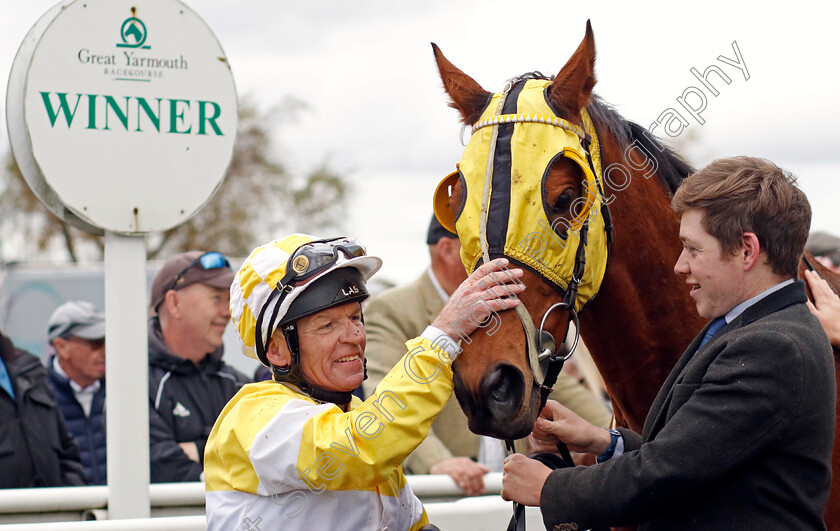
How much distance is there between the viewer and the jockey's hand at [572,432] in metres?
2.47

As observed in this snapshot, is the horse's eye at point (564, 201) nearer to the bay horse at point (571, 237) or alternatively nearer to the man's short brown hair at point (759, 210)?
the bay horse at point (571, 237)

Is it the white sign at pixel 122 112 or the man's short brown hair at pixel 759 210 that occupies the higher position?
the white sign at pixel 122 112

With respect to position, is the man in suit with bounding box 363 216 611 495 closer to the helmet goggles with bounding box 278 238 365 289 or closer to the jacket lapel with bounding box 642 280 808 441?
the helmet goggles with bounding box 278 238 365 289

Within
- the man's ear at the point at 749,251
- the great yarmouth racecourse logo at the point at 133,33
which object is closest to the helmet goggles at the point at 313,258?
the man's ear at the point at 749,251

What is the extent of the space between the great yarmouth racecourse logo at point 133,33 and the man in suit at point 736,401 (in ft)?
7.43

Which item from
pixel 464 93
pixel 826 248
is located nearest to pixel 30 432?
pixel 464 93

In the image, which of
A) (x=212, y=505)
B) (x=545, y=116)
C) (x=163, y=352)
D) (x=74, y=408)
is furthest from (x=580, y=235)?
(x=74, y=408)

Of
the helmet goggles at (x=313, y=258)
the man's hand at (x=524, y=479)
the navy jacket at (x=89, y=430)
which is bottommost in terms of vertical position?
the navy jacket at (x=89, y=430)

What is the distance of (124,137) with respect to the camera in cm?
340

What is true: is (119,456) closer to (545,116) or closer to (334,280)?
(334,280)

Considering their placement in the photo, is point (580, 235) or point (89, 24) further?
point (89, 24)

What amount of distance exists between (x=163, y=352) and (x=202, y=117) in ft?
4.94

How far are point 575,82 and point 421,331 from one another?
2254mm

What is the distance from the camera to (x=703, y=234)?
78.1 inches
